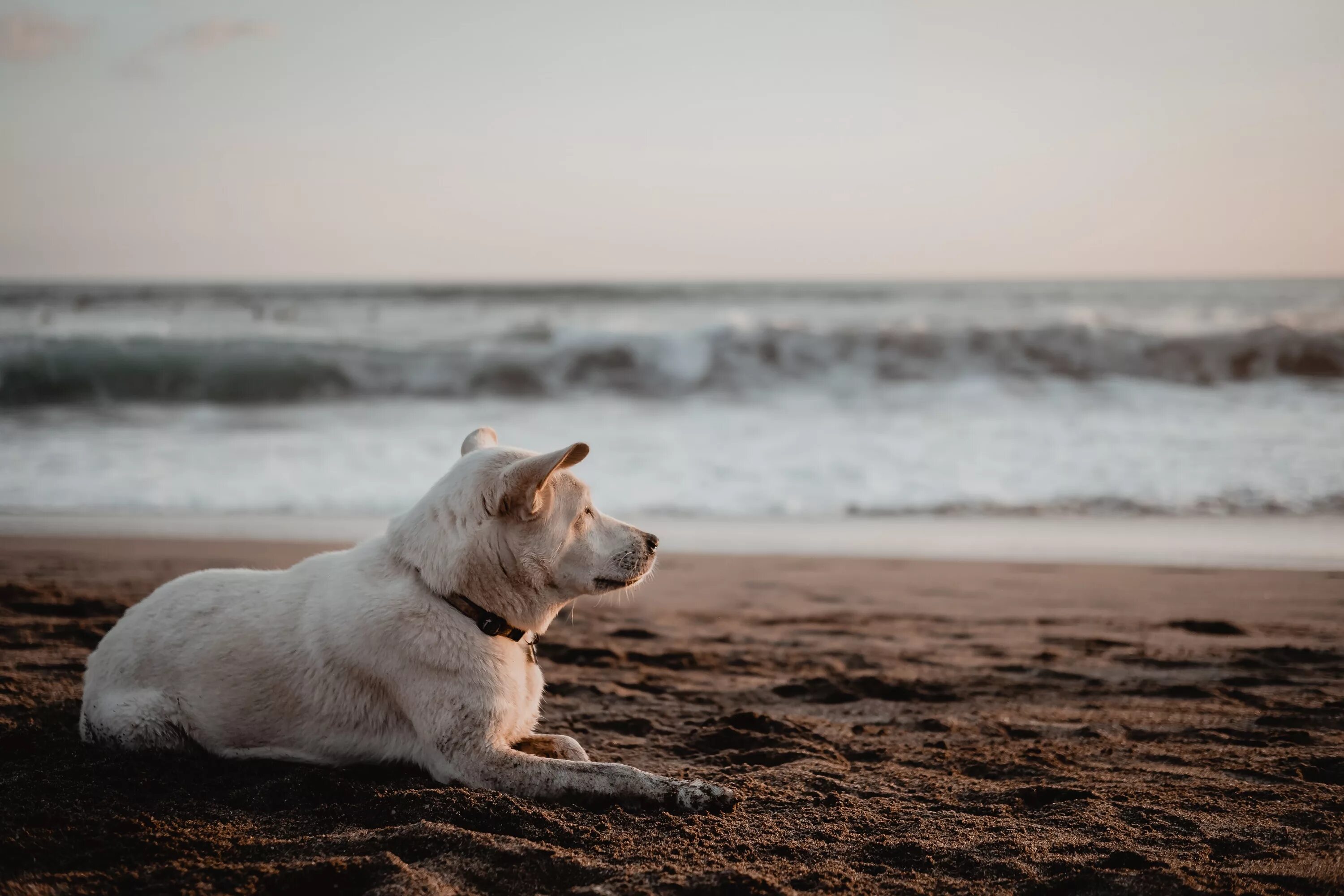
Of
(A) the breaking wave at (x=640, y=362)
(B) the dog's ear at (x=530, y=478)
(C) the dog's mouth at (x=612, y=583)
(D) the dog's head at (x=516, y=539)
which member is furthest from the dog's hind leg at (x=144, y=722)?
(A) the breaking wave at (x=640, y=362)

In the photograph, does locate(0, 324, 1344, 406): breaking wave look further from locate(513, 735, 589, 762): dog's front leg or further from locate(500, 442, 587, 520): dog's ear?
locate(500, 442, 587, 520): dog's ear

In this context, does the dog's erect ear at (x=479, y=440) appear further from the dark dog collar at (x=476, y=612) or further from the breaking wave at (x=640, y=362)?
the breaking wave at (x=640, y=362)

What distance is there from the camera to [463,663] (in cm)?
339

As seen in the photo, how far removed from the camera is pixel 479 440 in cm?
404

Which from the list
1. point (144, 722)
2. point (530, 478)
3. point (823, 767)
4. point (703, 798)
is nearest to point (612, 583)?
point (530, 478)

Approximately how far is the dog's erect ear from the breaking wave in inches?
532

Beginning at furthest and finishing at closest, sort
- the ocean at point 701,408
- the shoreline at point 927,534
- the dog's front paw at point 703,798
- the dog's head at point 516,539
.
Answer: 1. the ocean at point 701,408
2. the shoreline at point 927,534
3. the dog's head at point 516,539
4. the dog's front paw at point 703,798

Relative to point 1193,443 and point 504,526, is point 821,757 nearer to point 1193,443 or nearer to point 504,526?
point 504,526

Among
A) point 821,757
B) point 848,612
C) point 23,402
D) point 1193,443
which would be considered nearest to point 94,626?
point 821,757

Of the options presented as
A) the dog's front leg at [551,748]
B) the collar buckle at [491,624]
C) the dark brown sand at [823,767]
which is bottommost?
the dark brown sand at [823,767]

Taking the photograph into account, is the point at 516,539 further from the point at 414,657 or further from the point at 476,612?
the point at 414,657

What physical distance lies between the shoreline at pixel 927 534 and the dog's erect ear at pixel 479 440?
14.5 ft

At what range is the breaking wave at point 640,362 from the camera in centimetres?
1780

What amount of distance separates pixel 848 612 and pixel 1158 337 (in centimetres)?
1754
